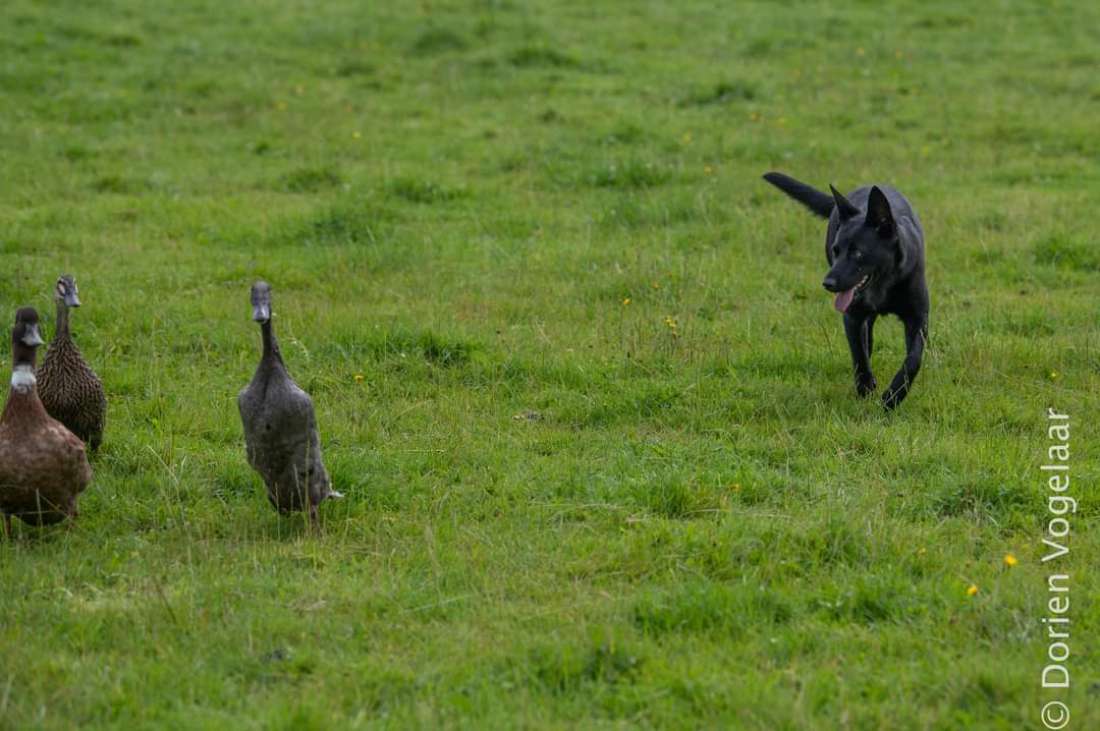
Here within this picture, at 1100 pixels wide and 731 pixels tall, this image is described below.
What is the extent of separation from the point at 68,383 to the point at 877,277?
14.5 feet

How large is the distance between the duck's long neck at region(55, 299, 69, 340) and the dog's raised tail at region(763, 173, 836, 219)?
4456mm

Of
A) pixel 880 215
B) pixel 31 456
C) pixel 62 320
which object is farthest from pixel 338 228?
pixel 31 456

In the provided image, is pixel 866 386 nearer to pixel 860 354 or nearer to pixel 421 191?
pixel 860 354

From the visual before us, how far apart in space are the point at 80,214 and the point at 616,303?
16.5 ft

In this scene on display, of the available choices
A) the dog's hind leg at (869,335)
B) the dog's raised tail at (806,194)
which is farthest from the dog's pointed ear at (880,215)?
the dog's raised tail at (806,194)

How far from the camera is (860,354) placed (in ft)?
26.2

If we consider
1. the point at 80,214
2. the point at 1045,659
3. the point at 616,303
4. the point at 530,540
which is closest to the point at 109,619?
the point at 530,540

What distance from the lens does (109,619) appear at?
541 centimetres

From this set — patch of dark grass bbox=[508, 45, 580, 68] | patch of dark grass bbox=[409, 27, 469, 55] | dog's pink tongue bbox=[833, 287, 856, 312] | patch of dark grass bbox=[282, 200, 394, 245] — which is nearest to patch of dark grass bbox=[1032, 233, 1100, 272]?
dog's pink tongue bbox=[833, 287, 856, 312]

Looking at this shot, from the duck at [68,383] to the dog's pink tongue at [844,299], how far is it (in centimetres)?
400

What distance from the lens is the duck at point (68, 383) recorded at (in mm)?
6848

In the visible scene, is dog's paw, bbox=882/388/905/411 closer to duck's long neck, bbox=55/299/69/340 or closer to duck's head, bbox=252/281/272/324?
duck's head, bbox=252/281/272/324

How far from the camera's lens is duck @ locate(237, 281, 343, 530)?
6078 millimetres

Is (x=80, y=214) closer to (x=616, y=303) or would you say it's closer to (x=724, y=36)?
(x=616, y=303)
